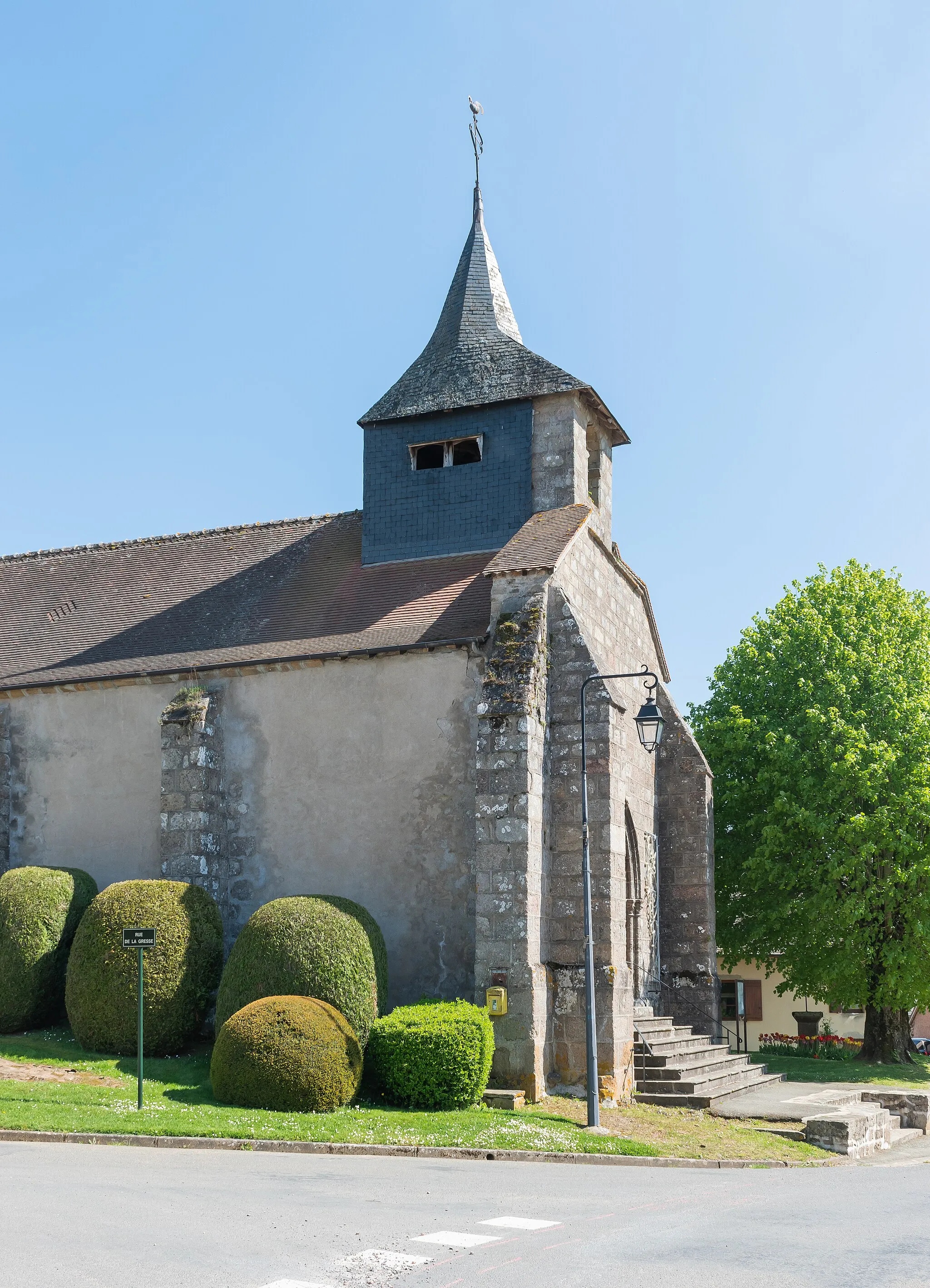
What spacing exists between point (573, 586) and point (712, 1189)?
9.02m

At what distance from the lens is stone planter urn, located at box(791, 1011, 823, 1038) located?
31250mm

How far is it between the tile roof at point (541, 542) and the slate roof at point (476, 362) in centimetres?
205

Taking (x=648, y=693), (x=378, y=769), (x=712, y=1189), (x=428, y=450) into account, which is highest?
(x=428, y=450)

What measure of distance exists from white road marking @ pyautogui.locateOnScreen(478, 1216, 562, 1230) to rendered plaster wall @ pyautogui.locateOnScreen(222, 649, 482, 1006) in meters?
7.50

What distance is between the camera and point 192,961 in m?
15.3

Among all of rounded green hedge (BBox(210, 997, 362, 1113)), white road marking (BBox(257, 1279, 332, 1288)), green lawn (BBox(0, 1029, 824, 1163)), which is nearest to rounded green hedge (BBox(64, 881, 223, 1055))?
green lawn (BBox(0, 1029, 824, 1163))

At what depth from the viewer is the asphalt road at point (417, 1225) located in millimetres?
6156

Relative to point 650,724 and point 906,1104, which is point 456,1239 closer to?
point 650,724

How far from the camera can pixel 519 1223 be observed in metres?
7.73

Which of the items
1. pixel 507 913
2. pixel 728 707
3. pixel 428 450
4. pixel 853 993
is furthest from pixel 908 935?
pixel 428 450

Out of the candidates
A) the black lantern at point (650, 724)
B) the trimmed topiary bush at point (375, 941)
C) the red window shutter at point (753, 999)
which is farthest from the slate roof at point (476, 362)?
the red window shutter at point (753, 999)

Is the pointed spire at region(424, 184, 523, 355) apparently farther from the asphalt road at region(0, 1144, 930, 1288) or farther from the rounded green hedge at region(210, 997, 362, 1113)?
the asphalt road at region(0, 1144, 930, 1288)

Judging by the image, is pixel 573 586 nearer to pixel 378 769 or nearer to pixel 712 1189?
pixel 378 769

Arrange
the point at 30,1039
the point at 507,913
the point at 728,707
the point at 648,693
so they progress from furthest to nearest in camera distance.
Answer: the point at 728,707 < the point at 648,693 < the point at 30,1039 < the point at 507,913
